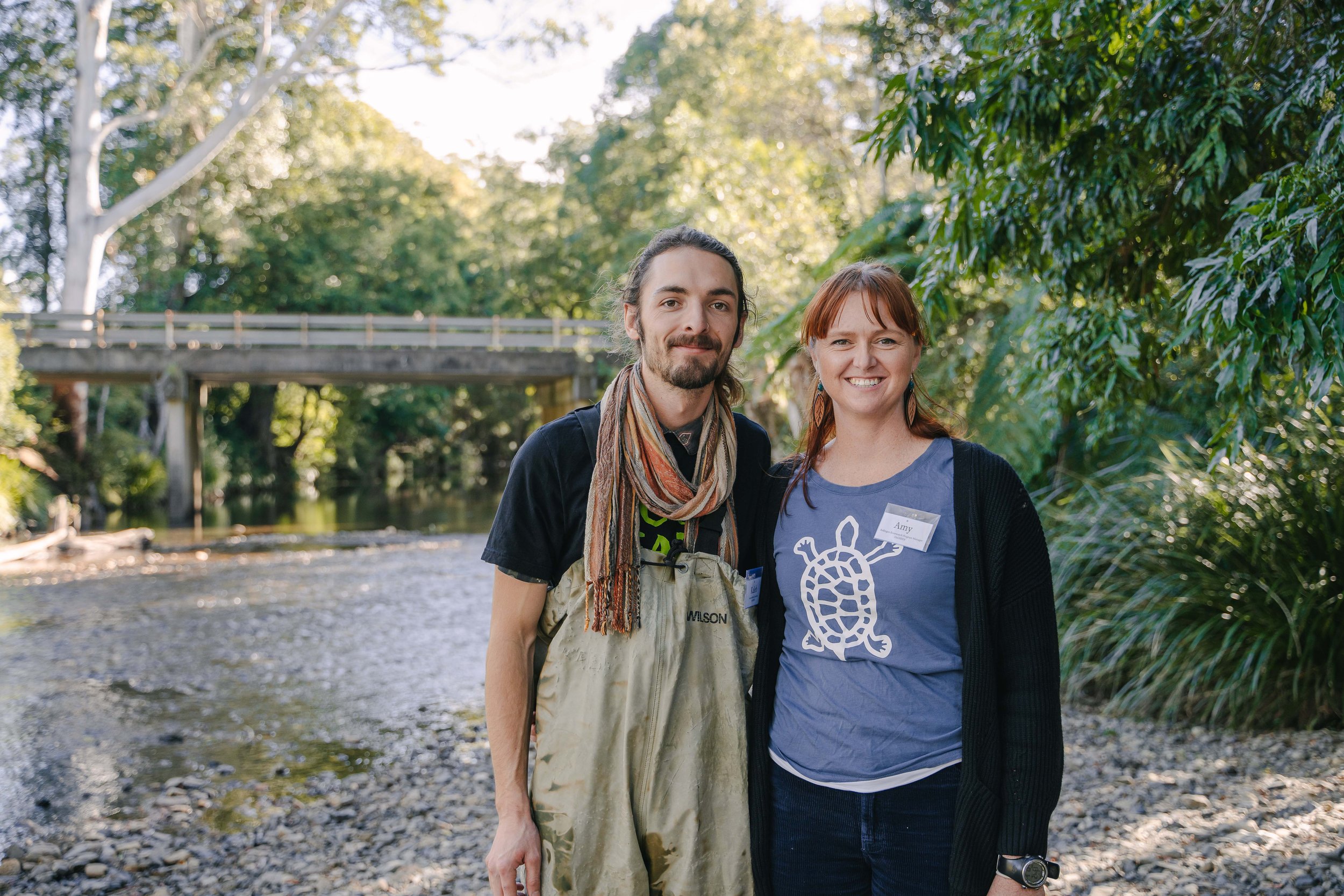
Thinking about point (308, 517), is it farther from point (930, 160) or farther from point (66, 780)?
point (930, 160)

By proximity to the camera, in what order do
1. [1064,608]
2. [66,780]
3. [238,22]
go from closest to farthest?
[66,780], [1064,608], [238,22]

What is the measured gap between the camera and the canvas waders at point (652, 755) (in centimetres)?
216

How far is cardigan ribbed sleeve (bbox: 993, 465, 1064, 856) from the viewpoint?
6.38 feet

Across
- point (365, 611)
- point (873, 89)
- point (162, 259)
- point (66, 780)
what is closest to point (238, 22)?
point (162, 259)

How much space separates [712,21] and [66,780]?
87.6 ft

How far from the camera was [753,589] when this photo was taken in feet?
7.43

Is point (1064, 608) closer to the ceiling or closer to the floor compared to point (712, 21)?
closer to the floor

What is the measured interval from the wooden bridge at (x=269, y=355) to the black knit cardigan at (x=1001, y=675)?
22872 mm

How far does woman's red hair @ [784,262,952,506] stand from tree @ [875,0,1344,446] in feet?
3.23

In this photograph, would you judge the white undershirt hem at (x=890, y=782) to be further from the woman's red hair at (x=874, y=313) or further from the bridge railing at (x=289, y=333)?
the bridge railing at (x=289, y=333)

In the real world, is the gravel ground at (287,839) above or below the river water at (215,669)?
above

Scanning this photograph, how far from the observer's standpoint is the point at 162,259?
30.9 m

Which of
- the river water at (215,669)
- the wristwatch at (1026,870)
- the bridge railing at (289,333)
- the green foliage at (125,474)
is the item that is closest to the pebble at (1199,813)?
the wristwatch at (1026,870)

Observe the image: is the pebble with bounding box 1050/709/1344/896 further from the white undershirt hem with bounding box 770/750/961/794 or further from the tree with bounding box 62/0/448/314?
the tree with bounding box 62/0/448/314
